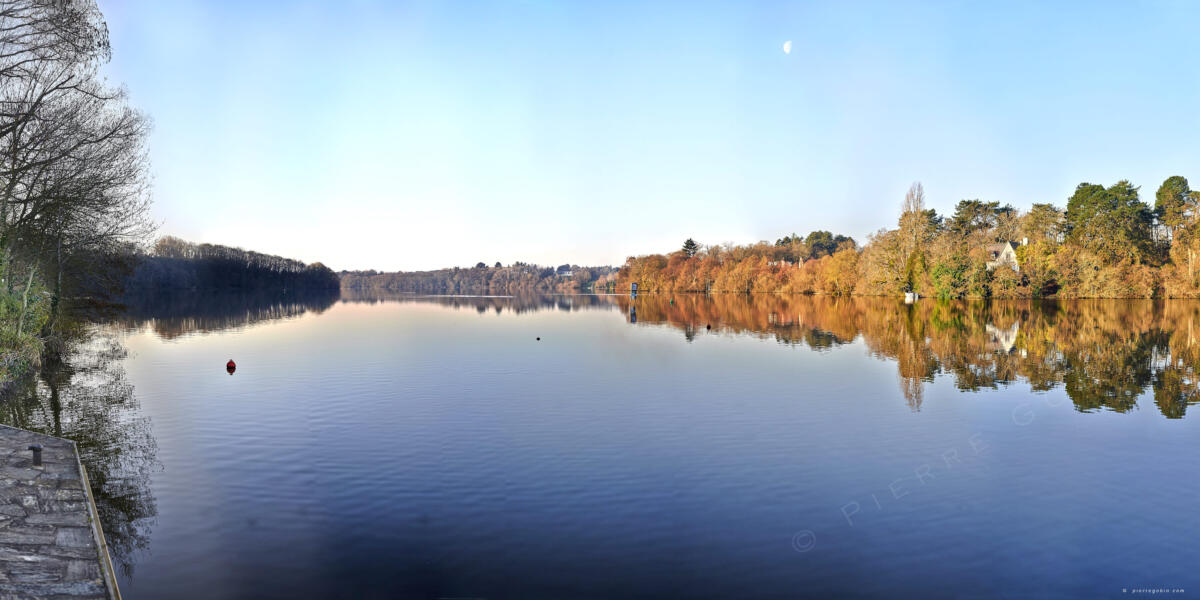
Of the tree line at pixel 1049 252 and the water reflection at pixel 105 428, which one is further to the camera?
the tree line at pixel 1049 252

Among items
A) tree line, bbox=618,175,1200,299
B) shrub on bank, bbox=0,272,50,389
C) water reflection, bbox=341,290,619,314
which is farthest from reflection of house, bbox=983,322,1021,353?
water reflection, bbox=341,290,619,314

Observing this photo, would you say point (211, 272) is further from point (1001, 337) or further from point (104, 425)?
point (1001, 337)

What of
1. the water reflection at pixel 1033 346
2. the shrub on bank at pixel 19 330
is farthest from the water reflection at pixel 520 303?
the shrub on bank at pixel 19 330

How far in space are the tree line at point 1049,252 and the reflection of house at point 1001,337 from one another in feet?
160

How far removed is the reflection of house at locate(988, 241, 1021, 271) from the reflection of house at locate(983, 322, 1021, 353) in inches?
2066

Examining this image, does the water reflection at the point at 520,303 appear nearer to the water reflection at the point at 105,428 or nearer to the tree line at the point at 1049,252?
the tree line at the point at 1049,252

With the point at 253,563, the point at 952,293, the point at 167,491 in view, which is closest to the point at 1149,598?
the point at 253,563

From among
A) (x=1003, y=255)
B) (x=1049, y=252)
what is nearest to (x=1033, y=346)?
(x=1049, y=252)

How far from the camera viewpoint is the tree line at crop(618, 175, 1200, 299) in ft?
282

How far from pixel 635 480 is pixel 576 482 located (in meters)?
1.13

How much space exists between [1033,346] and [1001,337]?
4928 mm

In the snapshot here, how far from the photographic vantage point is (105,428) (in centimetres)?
1709

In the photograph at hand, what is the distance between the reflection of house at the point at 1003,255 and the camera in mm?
94544

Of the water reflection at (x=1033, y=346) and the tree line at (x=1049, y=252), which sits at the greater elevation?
the tree line at (x=1049, y=252)
